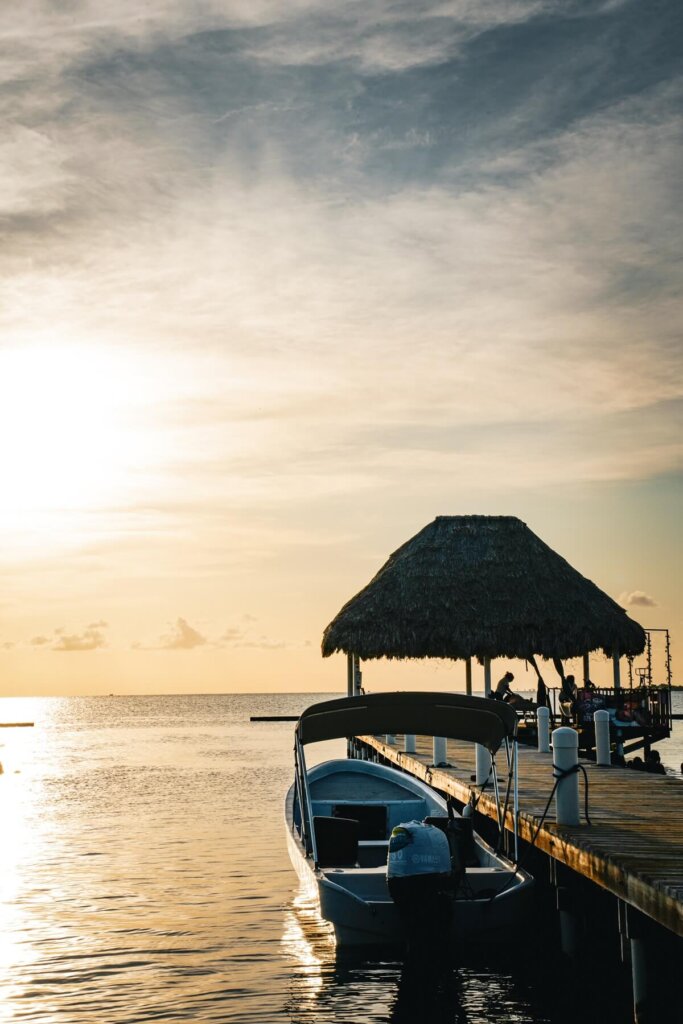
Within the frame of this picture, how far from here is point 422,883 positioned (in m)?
10.9

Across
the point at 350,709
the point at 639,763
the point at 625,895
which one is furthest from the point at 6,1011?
the point at 639,763

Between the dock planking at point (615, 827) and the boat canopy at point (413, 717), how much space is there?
42.6 inches

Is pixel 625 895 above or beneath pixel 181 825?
above

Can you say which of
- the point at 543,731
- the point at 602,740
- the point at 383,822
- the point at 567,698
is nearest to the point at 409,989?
the point at 383,822

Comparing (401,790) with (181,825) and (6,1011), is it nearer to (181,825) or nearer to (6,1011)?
(6,1011)

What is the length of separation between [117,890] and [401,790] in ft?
18.2

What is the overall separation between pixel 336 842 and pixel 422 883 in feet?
13.0

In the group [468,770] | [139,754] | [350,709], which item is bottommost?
[139,754]

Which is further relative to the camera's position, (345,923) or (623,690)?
(623,690)

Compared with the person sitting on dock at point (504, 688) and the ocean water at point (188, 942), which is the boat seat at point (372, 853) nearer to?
the ocean water at point (188, 942)

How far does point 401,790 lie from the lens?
18859 millimetres

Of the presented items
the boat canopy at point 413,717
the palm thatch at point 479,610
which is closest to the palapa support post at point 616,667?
the palm thatch at point 479,610

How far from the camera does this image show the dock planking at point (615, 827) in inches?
352

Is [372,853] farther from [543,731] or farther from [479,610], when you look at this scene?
[479,610]
